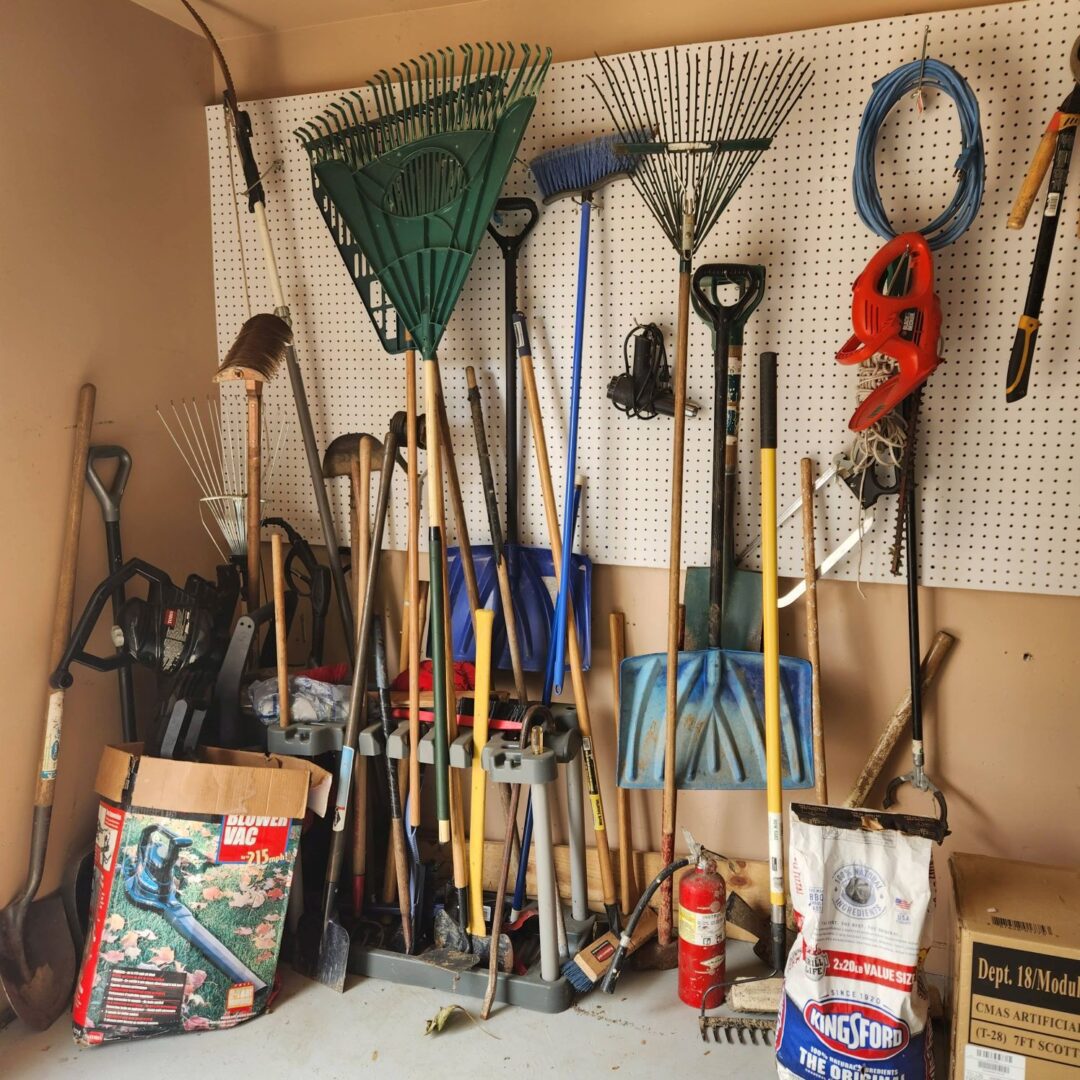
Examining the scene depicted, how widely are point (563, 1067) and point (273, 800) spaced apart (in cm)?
77

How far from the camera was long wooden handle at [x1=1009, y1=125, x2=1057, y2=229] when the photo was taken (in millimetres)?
1627

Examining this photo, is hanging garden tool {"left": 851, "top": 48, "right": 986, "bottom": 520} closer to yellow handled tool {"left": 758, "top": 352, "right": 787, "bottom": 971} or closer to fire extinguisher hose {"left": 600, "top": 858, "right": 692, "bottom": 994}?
yellow handled tool {"left": 758, "top": 352, "right": 787, "bottom": 971}

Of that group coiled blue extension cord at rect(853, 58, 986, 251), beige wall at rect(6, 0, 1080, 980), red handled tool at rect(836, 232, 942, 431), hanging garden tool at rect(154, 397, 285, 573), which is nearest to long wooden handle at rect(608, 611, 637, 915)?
beige wall at rect(6, 0, 1080, 980)

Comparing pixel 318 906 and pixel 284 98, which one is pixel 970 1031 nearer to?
pixel 318 906

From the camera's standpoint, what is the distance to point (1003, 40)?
1.74 metres

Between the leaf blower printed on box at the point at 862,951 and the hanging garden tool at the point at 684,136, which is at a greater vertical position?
the hanging garden tool at the point at 684,136

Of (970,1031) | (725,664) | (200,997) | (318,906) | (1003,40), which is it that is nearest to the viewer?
(970,1031)

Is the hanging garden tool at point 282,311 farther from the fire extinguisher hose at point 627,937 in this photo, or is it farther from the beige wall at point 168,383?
the fire extinguisher hose at point 627,937

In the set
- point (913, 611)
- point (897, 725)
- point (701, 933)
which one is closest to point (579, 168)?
point (913, 611)

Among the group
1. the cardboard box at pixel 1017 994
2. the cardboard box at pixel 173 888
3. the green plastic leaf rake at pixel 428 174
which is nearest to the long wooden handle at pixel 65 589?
the cardboard box at pixel 173 888

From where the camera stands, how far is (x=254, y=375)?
2059 millimetres

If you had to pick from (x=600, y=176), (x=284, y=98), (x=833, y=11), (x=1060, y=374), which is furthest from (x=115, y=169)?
(x=1060, y=374)

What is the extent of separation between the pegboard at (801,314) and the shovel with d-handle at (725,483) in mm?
46

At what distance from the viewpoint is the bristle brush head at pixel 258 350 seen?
2.04 m
